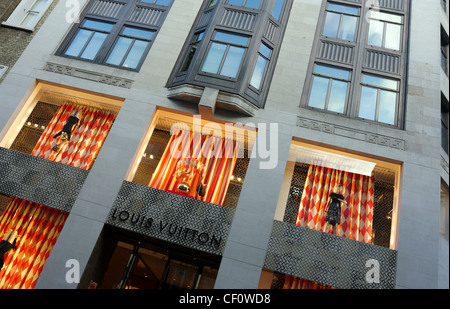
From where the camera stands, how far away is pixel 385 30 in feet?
47.1

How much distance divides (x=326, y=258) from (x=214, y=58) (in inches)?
359

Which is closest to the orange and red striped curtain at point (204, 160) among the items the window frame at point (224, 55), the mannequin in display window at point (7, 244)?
the window frame at point (224, 55)

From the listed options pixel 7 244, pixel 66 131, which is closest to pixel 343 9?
pixel 66 131

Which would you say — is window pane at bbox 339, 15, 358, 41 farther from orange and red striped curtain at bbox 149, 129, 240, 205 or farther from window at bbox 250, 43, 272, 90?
orange and red striped curtain at bbox 149, 129, 240, 205

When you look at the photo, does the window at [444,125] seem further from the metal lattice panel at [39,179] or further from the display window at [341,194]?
the metal lattice panel at [39,179]

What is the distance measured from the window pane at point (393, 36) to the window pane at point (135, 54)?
37.3ft

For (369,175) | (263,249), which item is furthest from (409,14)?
(263,249)

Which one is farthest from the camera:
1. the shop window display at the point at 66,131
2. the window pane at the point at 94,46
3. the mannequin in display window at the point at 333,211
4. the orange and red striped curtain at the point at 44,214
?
the window pane at the point at 94,46

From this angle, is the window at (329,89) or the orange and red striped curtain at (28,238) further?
the window at (329,89)

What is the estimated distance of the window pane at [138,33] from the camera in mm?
14835

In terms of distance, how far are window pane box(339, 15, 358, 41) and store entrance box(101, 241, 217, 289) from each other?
1191 centimetres

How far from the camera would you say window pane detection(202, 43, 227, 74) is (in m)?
12.9

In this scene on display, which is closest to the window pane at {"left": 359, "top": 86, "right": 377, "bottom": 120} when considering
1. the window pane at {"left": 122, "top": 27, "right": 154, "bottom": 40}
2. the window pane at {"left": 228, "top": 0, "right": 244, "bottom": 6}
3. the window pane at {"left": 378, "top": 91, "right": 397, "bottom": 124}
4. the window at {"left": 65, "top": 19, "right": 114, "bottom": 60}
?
the window pane at {"left": 378, "top": 91, "right": 397, "bottom": 124}

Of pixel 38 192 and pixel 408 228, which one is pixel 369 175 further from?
pixel 38 192
